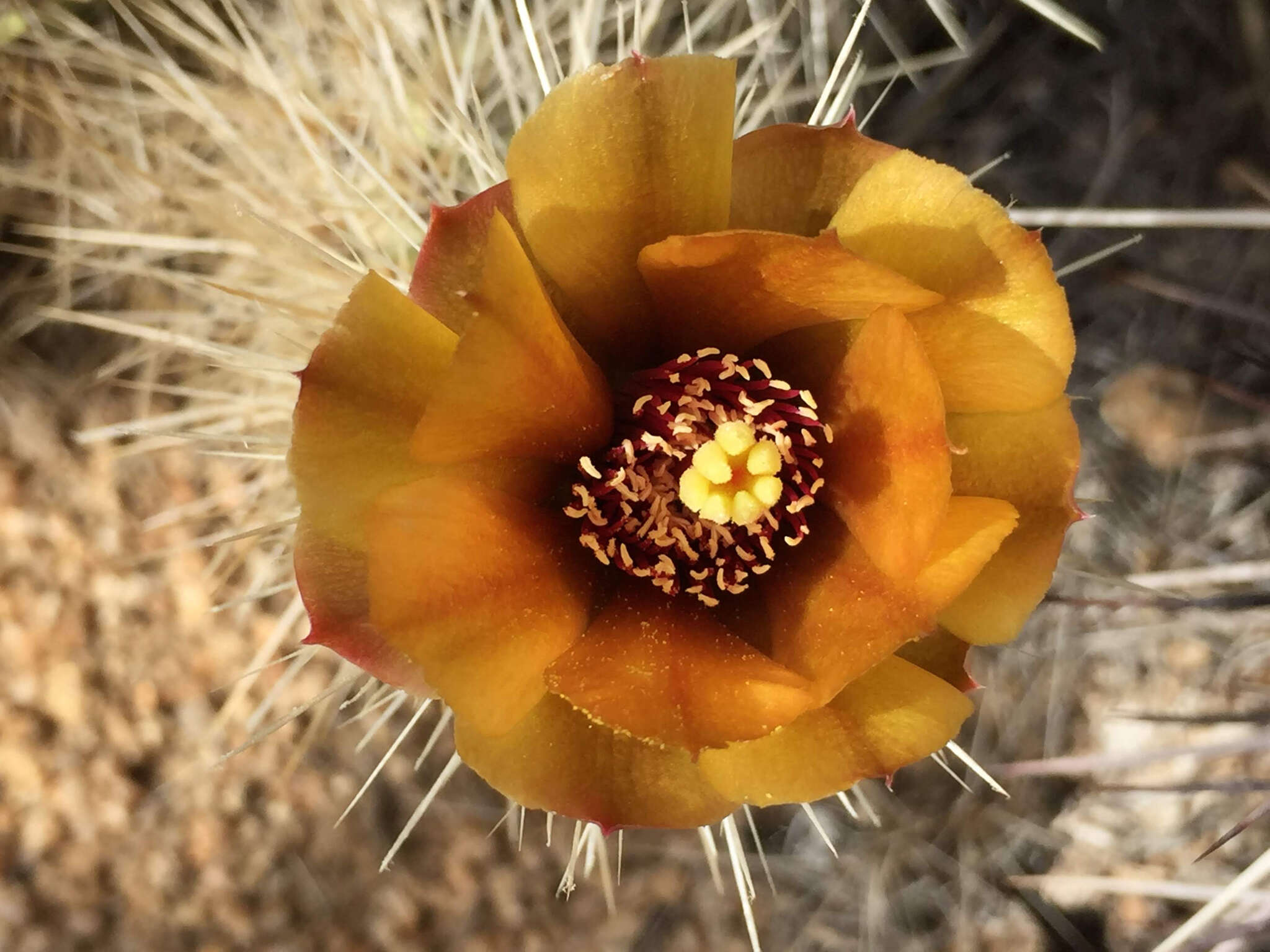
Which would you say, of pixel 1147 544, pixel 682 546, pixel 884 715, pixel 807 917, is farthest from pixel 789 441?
pixel 807 917

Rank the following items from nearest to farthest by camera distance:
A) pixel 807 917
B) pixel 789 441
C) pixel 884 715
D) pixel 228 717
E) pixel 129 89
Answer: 1. pixel 884 715
2. pixel 789 441
3. pixel 129 89
4. pixel 228 717
5. pixel 807 917

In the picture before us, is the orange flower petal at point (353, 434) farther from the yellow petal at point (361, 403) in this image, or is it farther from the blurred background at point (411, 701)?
the blurred background at point (411, 701)

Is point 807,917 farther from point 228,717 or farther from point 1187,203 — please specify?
point 1187,203

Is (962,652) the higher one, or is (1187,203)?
(962,652)

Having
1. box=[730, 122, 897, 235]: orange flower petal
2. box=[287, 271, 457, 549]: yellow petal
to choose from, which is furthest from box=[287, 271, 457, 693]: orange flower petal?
box=[730, 122, 897, 235]: orange flower petal

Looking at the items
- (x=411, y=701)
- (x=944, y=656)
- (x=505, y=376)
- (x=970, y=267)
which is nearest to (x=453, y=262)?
(x=505, y=376)
